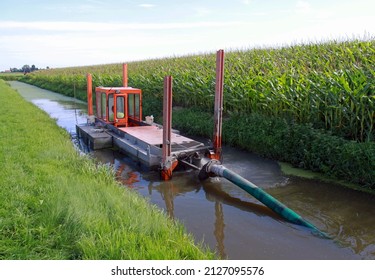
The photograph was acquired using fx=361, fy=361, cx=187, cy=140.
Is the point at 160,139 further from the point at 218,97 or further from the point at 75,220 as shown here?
the point at 75,220

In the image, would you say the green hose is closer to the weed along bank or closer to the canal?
the weed along bank

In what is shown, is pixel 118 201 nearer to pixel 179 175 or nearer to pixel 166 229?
pixel 166 229

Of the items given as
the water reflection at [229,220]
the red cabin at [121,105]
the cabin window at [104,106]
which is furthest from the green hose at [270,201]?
the cabin window at [104,106]

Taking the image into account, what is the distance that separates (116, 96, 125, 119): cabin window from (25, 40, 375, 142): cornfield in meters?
3.20

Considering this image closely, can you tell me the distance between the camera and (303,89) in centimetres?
967

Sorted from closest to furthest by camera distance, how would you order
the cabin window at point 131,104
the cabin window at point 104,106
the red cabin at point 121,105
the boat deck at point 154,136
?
the boat deck at point 154,136 → the red cabin at point 121,105 → the cabin window at point 131,104 → the cabin window at point 104,106

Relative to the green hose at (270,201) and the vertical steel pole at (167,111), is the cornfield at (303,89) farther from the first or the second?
the vertical steel pole at (167,111)

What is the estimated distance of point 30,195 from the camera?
17.1 feet

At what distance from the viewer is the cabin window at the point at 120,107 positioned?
11.6 metres

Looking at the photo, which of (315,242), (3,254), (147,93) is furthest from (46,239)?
(147,93)

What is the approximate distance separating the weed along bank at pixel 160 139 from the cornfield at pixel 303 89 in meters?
2.49

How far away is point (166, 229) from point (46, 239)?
1444 millimetres

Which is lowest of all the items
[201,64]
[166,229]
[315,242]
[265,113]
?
[315,242]

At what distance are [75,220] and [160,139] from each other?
207 inches
